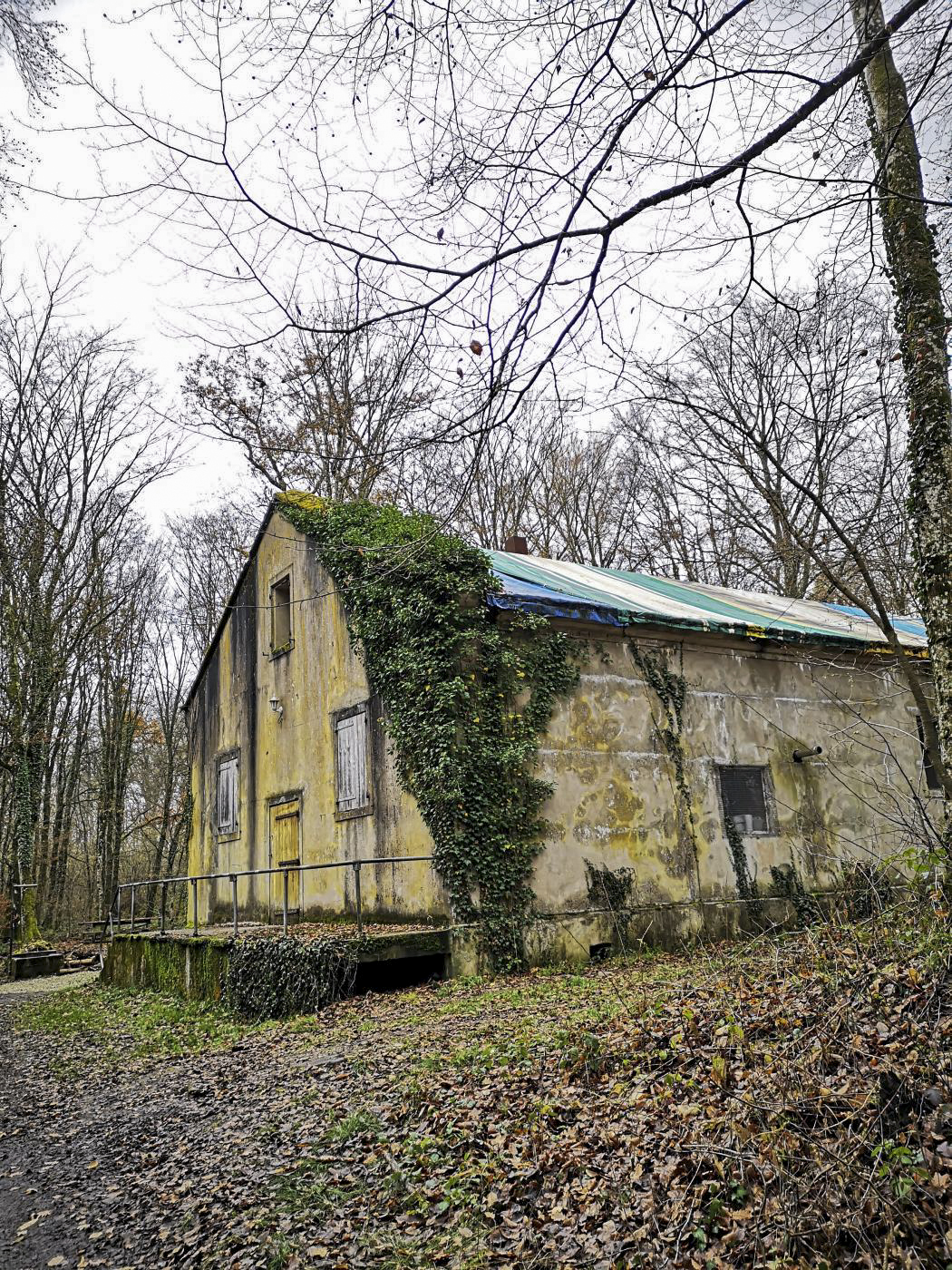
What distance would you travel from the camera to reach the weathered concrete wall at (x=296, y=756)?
12.1m

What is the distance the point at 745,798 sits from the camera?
13.4 meters

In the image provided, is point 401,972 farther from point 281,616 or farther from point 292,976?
point 281,616

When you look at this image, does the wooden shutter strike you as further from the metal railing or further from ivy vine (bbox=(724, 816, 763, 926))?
ivy vine (bbox=(724, 816, 763, 926))

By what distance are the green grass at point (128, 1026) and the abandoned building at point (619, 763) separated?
2305 millimetres

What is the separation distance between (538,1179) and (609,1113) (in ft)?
1.75

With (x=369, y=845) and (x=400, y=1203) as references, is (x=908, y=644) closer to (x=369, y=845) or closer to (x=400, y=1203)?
(x=369, y=845)

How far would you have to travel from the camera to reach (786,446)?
20.7m

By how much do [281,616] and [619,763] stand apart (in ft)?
23.3

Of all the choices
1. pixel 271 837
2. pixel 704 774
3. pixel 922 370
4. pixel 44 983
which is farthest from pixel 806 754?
pixel 44 983

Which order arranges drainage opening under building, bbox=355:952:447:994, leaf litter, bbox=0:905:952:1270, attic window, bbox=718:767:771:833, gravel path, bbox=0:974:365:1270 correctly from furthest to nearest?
attic window, bbox=718:767:771:833
drainage opening under building, bbox=355:952:447:994
gravel path, bbox=0:974:365:1270
leaf litter, bbox=0:905:952:1270

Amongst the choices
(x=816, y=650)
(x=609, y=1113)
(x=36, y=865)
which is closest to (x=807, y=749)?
(x=816, y=650)

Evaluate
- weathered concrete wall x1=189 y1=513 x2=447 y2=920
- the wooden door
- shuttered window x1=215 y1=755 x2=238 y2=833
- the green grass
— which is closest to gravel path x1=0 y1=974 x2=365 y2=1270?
the green grass

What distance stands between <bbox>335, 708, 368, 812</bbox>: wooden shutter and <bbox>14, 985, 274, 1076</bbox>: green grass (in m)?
3.13

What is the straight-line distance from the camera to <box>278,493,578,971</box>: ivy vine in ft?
35.8
